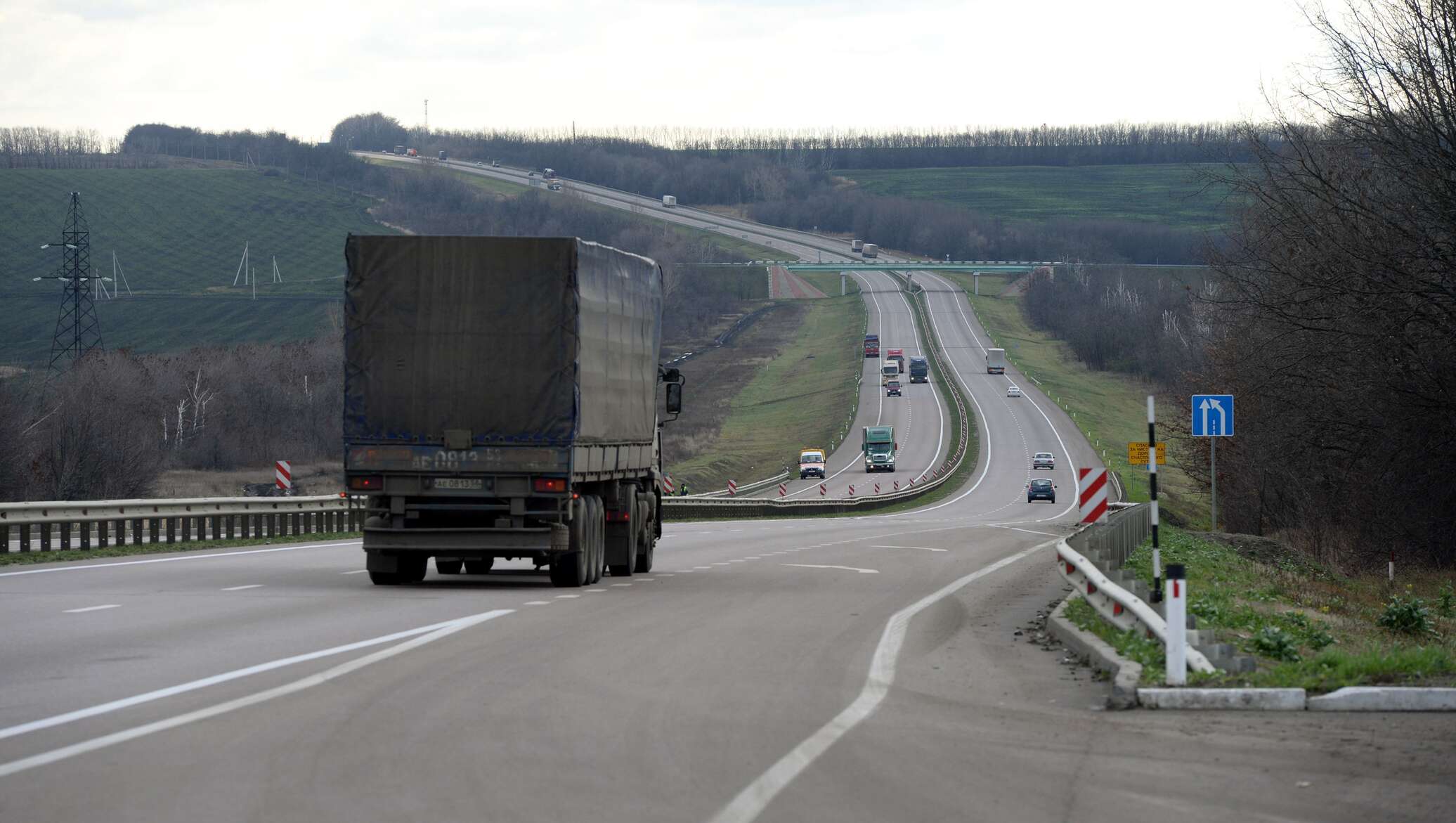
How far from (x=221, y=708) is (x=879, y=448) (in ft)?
279

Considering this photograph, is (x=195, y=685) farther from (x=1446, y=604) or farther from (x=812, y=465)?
(x=812, y=465)

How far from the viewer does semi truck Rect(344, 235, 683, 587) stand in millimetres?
A: 19625

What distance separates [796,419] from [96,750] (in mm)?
105134

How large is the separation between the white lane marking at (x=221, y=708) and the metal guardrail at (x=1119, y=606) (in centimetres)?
591

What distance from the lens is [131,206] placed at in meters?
148

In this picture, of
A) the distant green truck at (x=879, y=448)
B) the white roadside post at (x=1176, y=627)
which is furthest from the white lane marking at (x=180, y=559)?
the distant green truck at (x=879, y=448)

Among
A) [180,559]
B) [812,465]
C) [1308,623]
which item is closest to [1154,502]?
[1308,623]

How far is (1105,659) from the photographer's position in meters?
12.1

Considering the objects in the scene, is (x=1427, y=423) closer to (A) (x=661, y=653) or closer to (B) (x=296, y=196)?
(A) (x=661, y=653)

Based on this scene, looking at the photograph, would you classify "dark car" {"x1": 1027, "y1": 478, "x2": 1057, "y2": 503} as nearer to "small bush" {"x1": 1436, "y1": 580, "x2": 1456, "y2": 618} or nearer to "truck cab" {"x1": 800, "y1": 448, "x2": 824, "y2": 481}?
"truck cab" {"x1": 800, "y1": 448, "x2": 824, "y2": 481}

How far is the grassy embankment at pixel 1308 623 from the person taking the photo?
10.6 metres

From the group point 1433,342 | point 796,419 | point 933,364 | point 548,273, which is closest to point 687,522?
point 1433,342

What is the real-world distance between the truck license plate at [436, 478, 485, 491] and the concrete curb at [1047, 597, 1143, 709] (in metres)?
7.26

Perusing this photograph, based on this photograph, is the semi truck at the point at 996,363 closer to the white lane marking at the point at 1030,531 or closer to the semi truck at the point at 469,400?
the white lane marking at the point at 1030,531
